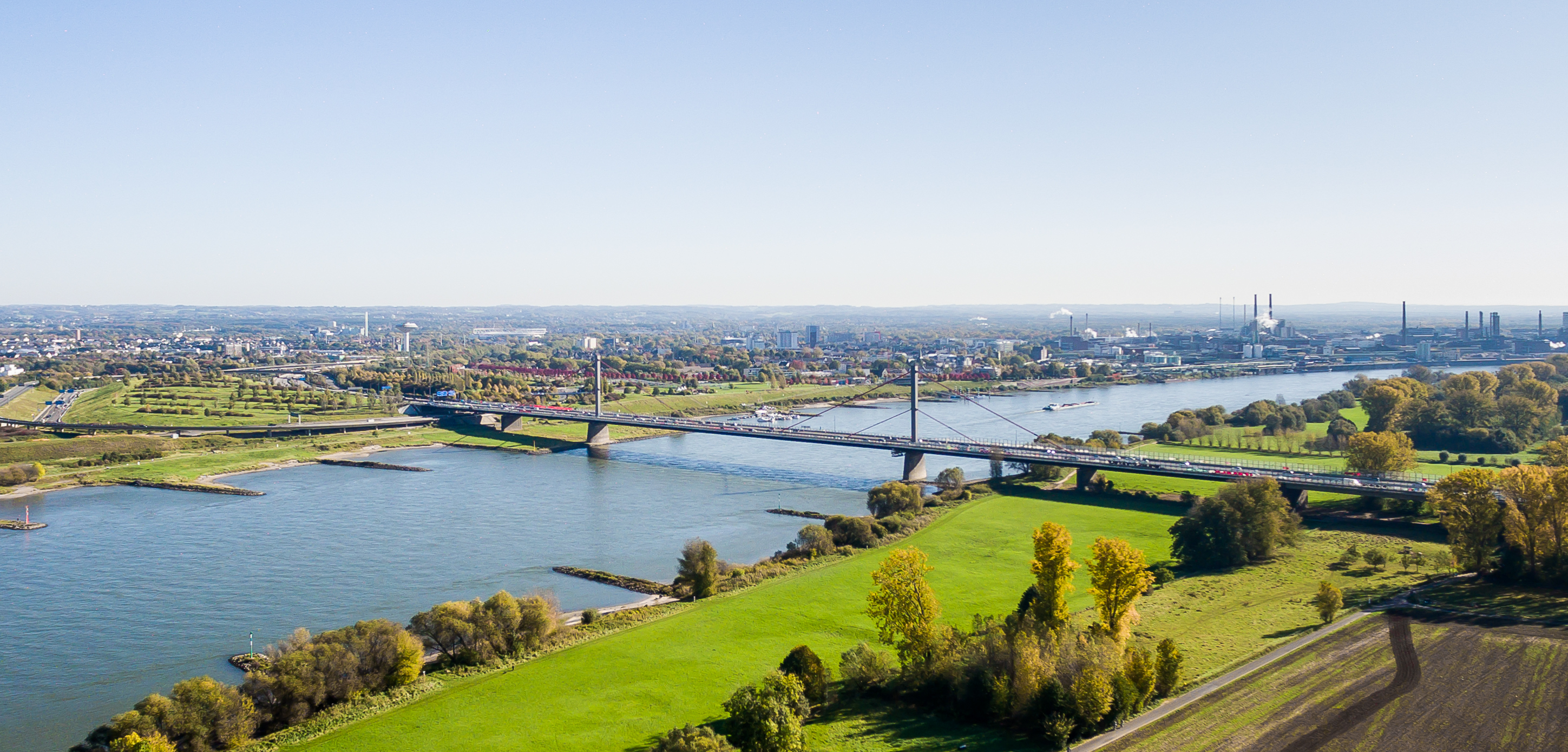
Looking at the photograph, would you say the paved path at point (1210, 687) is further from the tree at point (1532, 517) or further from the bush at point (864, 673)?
the tree at point (1532, 517)

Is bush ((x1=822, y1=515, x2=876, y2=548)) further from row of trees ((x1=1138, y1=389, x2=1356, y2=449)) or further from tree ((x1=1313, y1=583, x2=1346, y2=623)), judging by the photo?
row of trees ((x1=1138, y1=389, x2=1356, y2=449))

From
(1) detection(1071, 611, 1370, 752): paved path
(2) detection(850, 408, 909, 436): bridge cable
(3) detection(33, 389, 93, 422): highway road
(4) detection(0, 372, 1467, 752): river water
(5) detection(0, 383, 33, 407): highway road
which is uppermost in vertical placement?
(5) detection(0, 383, 33, 407): highway road

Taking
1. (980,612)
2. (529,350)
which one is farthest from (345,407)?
(529,350)

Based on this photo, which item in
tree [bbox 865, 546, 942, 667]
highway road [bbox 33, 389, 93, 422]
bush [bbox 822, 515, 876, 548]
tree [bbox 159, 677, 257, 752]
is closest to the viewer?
tree [bbox 159, 677, 257, 752]

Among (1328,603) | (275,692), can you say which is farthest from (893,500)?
(275,692)

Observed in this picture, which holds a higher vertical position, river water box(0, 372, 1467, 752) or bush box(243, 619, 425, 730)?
bush box(243, 619, 425, 730)

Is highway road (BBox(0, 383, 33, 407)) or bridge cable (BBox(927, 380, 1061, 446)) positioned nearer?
bridge cable (BBox(927, 380, 1061, 446))

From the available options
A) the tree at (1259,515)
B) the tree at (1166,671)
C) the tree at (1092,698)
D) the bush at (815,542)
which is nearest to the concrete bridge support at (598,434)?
the bush at (815,542)

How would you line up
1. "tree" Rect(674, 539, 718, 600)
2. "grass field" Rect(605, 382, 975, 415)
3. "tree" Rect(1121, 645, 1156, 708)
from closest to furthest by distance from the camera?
"tree" Rect(1121, 645, 1156, 708) → "tree" Rect(674, 539, 718, 600) → "grass field" Rect(605, 382, 975, 415)

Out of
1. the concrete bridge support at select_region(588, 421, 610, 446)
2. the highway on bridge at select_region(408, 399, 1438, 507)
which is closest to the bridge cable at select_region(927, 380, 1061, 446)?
the highway on bridge at select_region(408, 399, 1438, 507)
